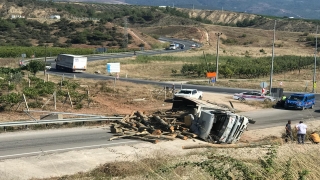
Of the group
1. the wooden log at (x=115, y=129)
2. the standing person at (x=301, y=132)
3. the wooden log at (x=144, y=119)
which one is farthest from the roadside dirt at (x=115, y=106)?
the standing person at (x=301, y=132)

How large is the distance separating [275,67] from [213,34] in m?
74.0

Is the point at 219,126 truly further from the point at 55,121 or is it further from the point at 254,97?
the point at 254,97

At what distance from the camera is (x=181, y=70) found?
7450cm

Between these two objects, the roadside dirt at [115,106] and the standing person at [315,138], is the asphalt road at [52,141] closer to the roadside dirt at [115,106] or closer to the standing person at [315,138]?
the roadside dirt at [115,106]

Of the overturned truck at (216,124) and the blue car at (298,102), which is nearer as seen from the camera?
the overturned truck at (216,124)

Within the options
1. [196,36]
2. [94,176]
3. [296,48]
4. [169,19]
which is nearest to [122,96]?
[94,176]

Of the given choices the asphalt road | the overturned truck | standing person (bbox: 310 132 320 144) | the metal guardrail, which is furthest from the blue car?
the asphalt road

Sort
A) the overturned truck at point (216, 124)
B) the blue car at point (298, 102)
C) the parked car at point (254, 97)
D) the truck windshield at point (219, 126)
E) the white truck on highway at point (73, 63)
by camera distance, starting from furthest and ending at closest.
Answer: the white truck on highway at point (73, 63) → the parked car at point (254, 97) → the blue car at point (298, 102) → the truck windshield at point (219, 126) → the overturned truck at point (216, 124)

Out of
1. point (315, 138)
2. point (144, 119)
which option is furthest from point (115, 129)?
point (315, 138)

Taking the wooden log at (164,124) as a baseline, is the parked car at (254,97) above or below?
below

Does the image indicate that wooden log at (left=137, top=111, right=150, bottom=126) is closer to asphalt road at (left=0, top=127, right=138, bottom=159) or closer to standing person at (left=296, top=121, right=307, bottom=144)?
asphalt road at (left=0, top=127, right=138, bottom=159)

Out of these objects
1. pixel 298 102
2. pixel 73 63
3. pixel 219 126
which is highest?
pixel 73 63

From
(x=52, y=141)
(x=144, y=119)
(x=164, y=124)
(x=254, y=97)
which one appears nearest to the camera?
(x=52, y=141)

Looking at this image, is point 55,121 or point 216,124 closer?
point 216,124
